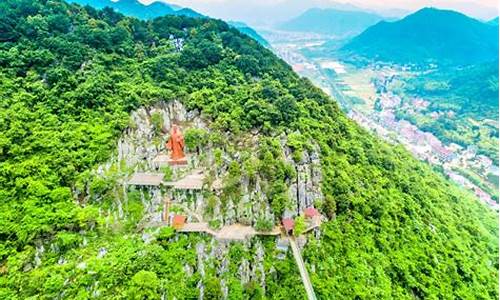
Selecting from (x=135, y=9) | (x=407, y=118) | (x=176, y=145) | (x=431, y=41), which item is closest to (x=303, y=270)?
(x=176, y=145)

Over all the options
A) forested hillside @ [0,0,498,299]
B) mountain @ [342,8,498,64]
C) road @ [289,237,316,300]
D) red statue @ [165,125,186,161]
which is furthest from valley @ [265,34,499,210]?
red statue @ [165,125,186,161]

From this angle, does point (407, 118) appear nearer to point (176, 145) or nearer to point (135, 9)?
point (135, 9)

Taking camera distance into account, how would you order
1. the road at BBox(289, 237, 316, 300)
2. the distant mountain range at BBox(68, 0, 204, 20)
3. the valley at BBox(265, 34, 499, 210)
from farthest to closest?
1. the distant mountain range at BBox(68, 0, 204, 20)
2. the valley at BBox(265, 34, 499, 210)
3. the road at BBox(289, 237, 316, 300)

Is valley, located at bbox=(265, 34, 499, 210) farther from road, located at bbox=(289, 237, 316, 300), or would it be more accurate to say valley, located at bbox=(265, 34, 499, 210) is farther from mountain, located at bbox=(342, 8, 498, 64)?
road, located at bbox=(289, 237, 316, 300)

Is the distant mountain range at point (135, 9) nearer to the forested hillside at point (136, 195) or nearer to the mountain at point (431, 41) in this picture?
the forested hillside at point (136, 195)

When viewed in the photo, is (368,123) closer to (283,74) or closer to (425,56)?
(283,74)

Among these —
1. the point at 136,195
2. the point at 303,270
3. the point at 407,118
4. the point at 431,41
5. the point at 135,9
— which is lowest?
the point at 303,270

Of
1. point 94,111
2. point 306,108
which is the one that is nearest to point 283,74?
point 306,108
